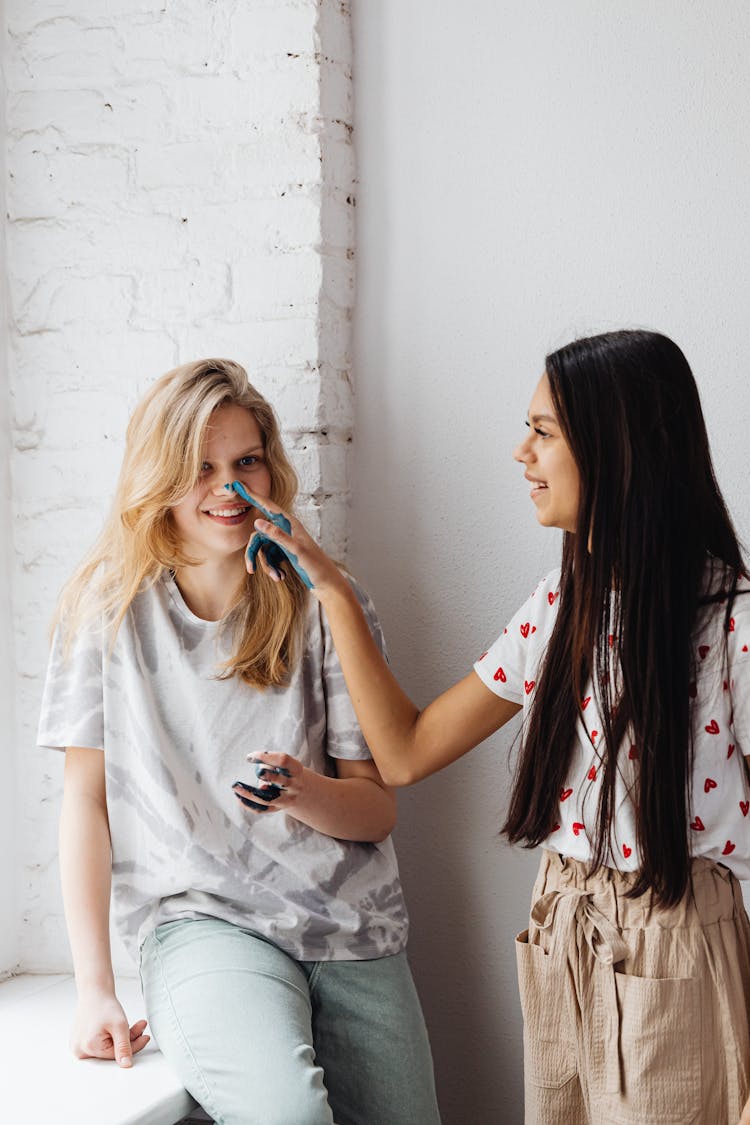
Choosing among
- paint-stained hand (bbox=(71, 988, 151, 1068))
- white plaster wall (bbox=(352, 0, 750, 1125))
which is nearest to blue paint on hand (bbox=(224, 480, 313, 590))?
white plaster wall (bbox=(352, 0, 750, 1125))

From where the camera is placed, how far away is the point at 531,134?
1.73m

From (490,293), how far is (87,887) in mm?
1070

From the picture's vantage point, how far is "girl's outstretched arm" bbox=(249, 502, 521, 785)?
57.7 inches

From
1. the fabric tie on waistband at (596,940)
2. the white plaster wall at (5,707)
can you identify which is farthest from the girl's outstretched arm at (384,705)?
the white plaster wall at (5,707)

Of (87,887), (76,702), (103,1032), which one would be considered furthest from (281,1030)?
(76,702)

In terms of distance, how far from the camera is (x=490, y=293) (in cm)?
176

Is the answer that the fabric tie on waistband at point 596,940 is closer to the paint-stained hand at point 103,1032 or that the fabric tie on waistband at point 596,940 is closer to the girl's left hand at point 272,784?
the girl's left hand at point 272,784

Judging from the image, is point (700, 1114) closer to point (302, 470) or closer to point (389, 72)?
point (302, 470)

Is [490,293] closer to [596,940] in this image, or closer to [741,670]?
[741,670]

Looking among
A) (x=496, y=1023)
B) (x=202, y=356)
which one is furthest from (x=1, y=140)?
(x=496, y=1023)

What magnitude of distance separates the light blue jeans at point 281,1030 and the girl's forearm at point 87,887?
0.20 feet

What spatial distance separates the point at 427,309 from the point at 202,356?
370 millimetres

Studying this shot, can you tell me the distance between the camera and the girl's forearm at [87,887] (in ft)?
4.90

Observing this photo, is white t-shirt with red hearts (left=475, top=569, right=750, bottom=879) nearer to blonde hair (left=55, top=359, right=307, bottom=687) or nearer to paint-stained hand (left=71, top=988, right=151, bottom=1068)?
blonde hair (left=55, top=359, right=307, bottom=687)
